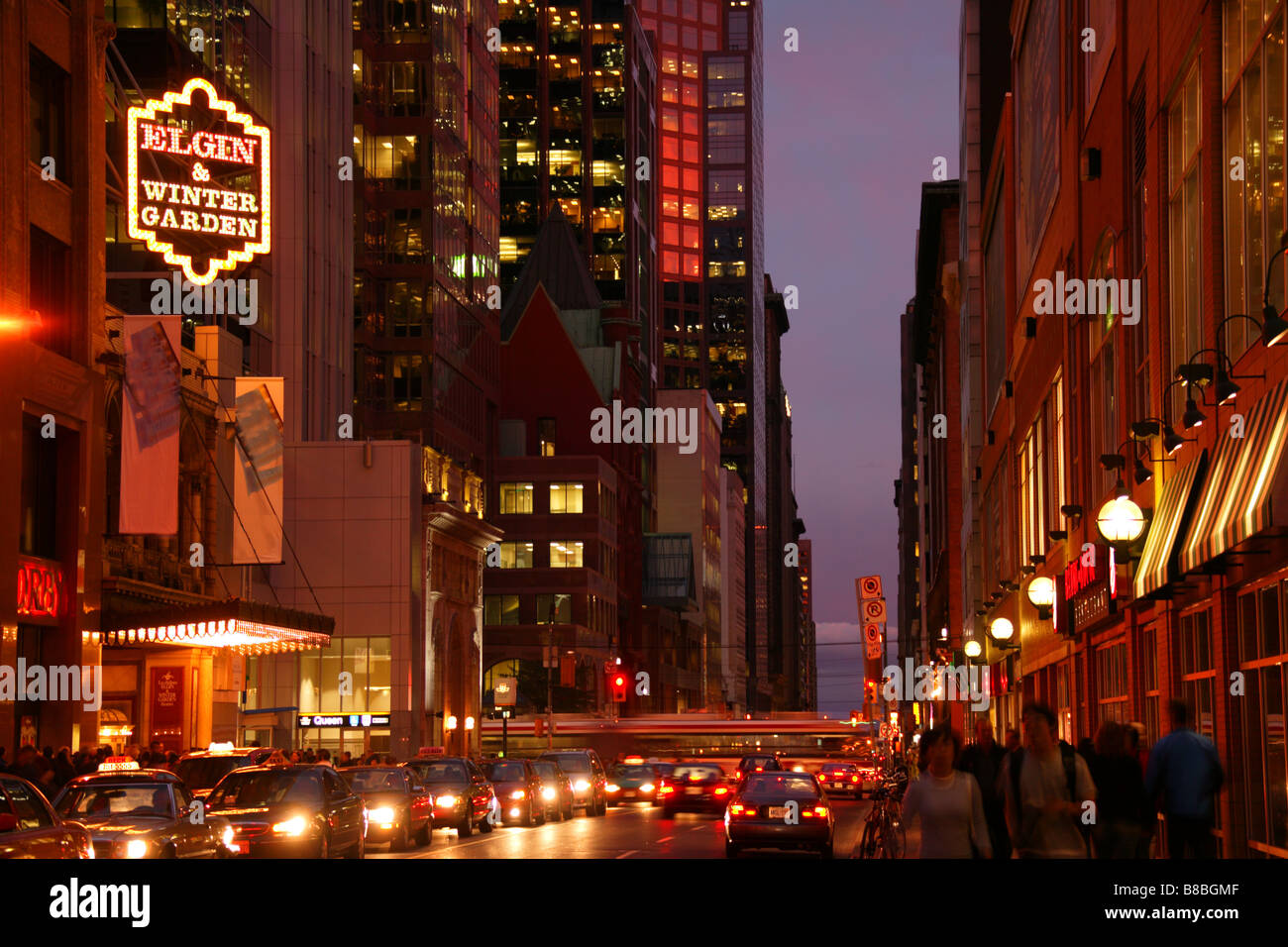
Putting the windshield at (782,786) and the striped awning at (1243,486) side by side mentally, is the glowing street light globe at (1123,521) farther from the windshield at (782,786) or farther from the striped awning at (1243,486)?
the windshield at (782,786)

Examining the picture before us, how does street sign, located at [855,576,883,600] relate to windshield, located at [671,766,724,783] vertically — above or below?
above

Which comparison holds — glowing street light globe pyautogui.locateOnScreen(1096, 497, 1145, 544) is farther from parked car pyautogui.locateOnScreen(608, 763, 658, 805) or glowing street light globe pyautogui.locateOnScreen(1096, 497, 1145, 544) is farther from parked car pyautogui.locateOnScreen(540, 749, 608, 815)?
parked car pyautogui.locateOnScreen(608, 763, 658, 805)

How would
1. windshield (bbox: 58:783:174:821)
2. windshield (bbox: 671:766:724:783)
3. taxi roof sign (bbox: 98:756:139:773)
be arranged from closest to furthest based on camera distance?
1. windshield (bbox: 58:783:174:821)
2. taxi roof sign (bbox: 98:756:139:773)
3. windshield (bbox: 671:766:724:783)

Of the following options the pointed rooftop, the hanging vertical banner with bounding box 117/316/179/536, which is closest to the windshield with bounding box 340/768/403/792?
the hanging vertical banner with bounding box 117/316/179/536

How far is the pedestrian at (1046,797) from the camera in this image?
14.3m

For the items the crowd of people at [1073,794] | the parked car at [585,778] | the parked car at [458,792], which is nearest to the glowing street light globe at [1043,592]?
the parked car at [458,792]

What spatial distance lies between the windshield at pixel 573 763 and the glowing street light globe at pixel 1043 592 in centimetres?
2011

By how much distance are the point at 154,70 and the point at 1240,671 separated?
41.8 m

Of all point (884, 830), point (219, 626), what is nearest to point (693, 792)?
point (219, 626)

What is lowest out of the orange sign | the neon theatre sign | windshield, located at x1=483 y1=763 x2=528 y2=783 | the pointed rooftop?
windshield, located at x1=483 y1=763 x2=528 y2=783

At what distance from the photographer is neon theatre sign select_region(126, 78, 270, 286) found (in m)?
43.2
